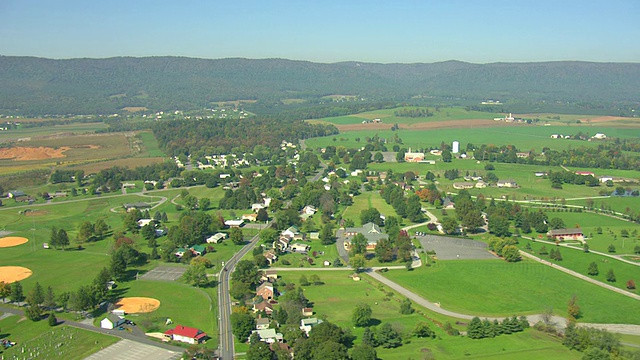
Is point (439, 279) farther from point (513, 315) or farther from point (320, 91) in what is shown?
point (320, 91)

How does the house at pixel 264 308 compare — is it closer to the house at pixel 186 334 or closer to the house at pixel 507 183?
the house at pixel 186 334

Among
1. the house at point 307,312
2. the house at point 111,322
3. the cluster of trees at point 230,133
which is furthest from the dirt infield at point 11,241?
the cluster of trees at point 230,133

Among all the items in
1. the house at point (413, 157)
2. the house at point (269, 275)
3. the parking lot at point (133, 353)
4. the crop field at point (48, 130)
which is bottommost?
the parking lot at point (133, 353)

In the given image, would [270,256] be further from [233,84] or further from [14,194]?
[233,84]

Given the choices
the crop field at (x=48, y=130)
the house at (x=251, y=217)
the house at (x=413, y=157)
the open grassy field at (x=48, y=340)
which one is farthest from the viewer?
the crop field at (x=48, y=130)

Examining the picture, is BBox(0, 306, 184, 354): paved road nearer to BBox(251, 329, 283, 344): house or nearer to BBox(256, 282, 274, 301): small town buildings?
BBox(251, 329, 283, 344): house

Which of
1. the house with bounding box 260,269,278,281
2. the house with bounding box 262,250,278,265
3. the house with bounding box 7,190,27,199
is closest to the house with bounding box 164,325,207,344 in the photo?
the house with bounding box 260,269,278,281
